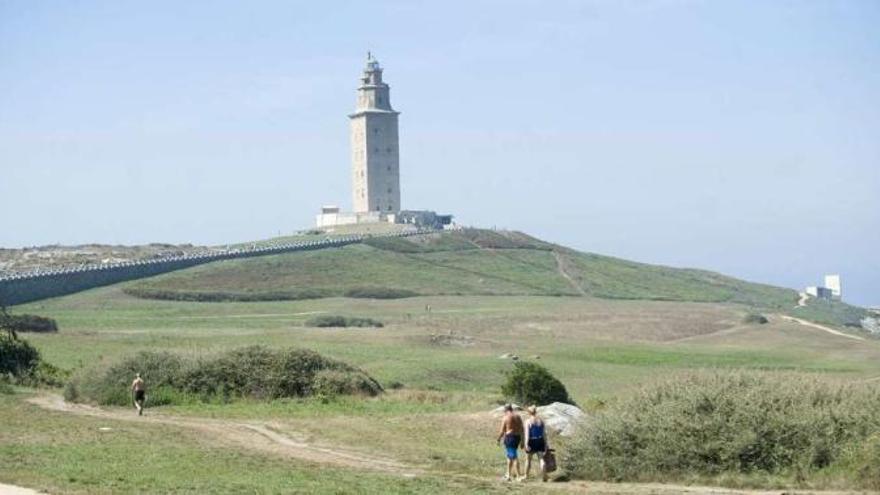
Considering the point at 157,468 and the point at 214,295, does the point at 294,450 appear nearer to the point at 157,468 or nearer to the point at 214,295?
the point at 157,468

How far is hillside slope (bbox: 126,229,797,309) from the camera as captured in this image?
345ft

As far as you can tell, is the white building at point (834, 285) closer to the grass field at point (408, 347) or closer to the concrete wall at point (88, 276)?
the grass field at point (408, 347)

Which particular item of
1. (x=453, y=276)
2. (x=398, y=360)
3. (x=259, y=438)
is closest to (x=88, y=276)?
(x=453, y=276)

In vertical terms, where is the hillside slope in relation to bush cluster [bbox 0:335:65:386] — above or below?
above

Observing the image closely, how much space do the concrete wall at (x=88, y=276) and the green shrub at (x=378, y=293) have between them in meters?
14.9

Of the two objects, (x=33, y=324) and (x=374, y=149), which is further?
(x=374, y=149)

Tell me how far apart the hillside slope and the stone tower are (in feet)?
85.6

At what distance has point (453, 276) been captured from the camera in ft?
392

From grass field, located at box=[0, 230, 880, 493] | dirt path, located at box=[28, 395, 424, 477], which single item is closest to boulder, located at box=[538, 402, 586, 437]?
grass field, located at box=[0, 230, 880, 493]

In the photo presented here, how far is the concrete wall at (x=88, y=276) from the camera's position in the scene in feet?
284

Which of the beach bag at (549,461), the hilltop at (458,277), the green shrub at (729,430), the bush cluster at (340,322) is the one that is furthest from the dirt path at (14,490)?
the hilltop at (458,277)

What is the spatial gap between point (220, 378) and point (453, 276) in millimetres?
76626

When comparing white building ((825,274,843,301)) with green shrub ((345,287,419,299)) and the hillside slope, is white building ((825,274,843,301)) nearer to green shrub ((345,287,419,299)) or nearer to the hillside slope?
the hillside slope

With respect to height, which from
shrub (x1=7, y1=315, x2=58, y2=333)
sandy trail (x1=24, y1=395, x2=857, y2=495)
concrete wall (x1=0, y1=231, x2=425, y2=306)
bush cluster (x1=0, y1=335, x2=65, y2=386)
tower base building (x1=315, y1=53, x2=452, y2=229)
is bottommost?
sandy trail (x1=24, y1=395, x2=857, y2=495)
